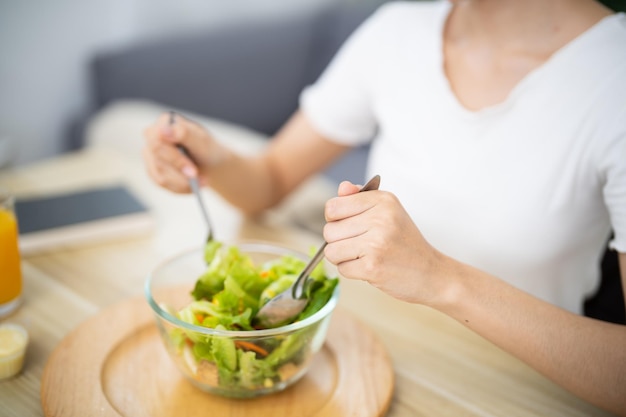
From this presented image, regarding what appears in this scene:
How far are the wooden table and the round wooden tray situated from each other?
31 mm

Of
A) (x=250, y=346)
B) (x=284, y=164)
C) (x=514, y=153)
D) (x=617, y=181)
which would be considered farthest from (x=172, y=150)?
(x=617, y=181)

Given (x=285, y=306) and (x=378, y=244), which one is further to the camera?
(x=285, y=306)

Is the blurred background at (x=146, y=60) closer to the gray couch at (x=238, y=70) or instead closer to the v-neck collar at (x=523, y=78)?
the gray couch at (x=238, y=70)

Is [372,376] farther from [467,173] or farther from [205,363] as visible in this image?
[467,173]

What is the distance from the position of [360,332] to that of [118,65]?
173cm

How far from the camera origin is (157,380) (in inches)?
34.3

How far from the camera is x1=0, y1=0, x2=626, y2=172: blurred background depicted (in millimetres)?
2125

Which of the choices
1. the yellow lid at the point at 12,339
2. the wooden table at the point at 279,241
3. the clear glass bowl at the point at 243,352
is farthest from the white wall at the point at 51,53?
the clear glass bowl at the point at 243,352

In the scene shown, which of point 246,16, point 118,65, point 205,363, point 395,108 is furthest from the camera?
point 246,16

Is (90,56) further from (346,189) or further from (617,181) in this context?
(617,181)

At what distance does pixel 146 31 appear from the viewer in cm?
249

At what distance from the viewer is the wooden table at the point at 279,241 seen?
875 mm

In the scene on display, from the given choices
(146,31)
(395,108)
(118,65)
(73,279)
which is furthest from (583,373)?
(146,31)

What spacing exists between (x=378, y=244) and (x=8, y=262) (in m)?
0.62
